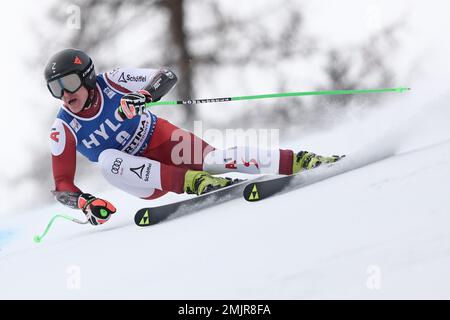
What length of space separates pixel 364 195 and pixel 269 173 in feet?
3.29

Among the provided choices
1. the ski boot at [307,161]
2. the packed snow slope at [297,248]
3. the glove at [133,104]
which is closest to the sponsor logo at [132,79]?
the glove at [133,104]

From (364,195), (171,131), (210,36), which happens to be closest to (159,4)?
(210,36)

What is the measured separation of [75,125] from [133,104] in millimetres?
442

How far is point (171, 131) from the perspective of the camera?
15.1 ft

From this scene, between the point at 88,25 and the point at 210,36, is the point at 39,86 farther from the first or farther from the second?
the point at 210,36

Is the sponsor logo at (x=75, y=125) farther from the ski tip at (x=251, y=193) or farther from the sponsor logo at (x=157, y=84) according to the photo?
the ski tip at (x=251, y=193)

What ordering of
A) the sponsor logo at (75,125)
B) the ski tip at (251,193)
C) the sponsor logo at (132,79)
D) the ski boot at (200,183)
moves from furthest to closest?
the sponsor logo at (132,79) → the sponsor logo at (75,125) → the ski boot at (200,183) → the ski tip at (251,193)

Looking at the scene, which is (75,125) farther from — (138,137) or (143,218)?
(143,218)

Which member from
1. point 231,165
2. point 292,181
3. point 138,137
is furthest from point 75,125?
point 292,181

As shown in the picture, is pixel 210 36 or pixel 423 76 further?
pixel 423 76

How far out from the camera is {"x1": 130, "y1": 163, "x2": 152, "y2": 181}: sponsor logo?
14.2 feet

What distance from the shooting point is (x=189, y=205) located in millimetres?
4270

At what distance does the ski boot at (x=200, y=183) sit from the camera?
425cm
